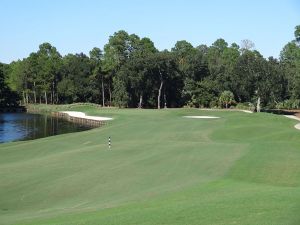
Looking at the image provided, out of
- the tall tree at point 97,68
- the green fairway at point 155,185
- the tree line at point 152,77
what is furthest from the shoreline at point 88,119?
the green fairway at point 155,185

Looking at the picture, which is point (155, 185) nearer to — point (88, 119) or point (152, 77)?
point (88, 119)

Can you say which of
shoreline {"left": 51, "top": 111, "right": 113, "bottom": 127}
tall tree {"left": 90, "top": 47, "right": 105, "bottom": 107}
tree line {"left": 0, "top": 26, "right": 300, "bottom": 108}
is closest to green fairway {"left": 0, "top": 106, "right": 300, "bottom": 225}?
shoreline {"left": 51, "top": 111, "right": 113, "bottom": 127}

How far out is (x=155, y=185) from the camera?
20.1m

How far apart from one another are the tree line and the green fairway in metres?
40.7

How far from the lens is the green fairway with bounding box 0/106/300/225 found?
1326 centimetres

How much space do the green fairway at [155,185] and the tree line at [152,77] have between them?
40.7 meters

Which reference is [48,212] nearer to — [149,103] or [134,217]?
[134,217]

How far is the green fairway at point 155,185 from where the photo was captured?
13258 millimetres

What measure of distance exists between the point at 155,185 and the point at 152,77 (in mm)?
81828

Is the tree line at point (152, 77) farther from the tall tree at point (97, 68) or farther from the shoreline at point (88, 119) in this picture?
the shoreline at point (88, 119)

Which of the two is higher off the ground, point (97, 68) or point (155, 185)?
point (97, 68)

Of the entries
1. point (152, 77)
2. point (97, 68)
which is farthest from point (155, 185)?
point (97, 68)

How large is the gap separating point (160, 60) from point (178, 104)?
11748 mm

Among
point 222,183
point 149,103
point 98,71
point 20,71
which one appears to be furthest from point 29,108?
point 222,183
